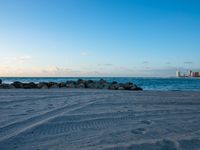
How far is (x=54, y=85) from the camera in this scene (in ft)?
Answer: 60.5

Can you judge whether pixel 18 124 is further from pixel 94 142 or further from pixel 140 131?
pixel 140 131

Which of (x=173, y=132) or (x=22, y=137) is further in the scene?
(x=173, y=132)

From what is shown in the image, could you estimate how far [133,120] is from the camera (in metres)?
4.53

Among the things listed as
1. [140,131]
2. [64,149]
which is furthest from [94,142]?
[140,131]

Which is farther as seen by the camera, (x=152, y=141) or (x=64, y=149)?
(x=152, y=141)

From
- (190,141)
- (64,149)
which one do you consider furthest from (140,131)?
(64,149)

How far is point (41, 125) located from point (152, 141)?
1900 millimetres

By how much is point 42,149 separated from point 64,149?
26 cm

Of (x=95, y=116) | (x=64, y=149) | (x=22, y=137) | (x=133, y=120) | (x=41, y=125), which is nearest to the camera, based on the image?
(x=64, y=149)

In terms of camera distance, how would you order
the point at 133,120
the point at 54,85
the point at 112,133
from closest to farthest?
the point at 112,133 → the point at 133,120 → the point at 54,85

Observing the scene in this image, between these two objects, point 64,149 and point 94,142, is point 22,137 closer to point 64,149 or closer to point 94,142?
point 64,149

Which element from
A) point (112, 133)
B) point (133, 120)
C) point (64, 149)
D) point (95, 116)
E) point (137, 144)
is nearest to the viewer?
point (64, 149)

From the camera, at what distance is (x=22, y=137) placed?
3.26 m

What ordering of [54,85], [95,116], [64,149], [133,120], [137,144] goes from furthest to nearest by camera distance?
[54,85]
[95,116]
[133,120]
[137,144]
[64,149]
